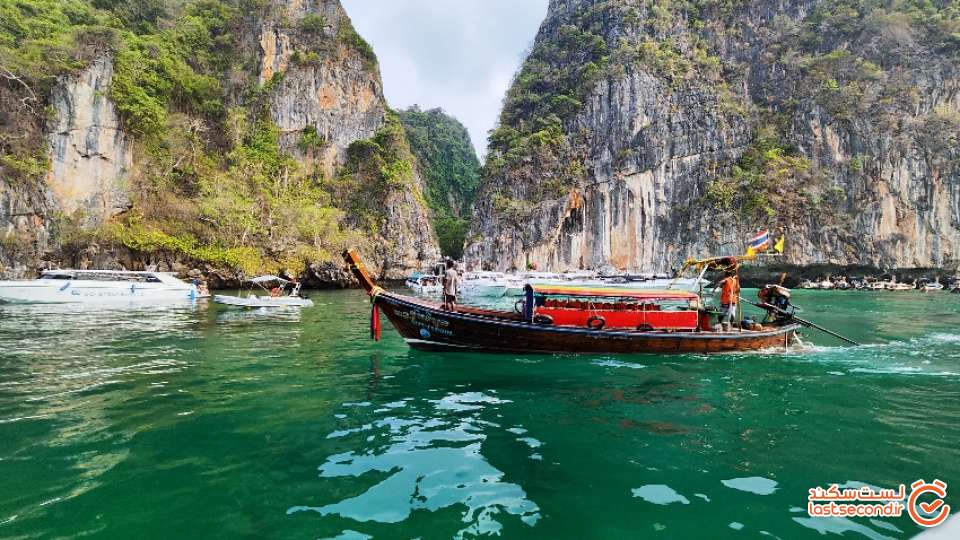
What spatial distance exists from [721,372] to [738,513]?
688 centimetres

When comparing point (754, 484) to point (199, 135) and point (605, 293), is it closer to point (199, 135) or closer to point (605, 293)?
point (605, 293)

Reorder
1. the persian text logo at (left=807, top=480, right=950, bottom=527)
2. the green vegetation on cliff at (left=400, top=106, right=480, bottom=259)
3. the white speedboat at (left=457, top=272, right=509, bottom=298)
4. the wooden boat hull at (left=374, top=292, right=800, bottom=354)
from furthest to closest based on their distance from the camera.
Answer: the green vegetation on cliff at (left=400, top=106, right=480, bottom=259), the white speedboat at (left=457, top=272, right=509, bottom=298), the wooden boat hull at (left=374, top=292, right=800, bottom=354), the persian text logo at (left=807, top=480, right=950, bottom=527)

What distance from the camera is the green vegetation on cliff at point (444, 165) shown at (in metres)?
81.0

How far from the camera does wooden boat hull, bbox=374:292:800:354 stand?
37.3 feet

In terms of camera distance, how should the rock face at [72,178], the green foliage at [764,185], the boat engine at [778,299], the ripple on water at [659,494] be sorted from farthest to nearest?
1. the green foliage at [764,185]
2. the rock face at [72,178]
3. the boat engine at [778,299]
4. the ripple on water at [659,494]

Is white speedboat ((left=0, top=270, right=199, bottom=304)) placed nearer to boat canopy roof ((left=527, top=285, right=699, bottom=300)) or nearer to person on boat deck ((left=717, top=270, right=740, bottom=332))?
boat canopy roof ((left=527, top=285, right=699, bottom=300))

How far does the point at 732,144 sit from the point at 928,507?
63.7 meters

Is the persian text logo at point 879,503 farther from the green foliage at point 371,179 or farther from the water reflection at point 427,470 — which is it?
the green foliage at point 371,179

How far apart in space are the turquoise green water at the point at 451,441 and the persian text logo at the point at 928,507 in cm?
14

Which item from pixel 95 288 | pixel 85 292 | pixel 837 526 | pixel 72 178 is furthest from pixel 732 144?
pixel 72 178

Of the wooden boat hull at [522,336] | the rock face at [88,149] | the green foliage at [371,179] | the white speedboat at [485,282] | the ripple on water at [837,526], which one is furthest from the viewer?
the green foliage at [371,179]

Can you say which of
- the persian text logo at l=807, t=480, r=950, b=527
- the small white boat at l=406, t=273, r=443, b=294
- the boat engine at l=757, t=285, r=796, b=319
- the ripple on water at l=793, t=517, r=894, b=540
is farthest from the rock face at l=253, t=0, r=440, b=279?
the ripple on water at l=793, t=517, r=894, b=540

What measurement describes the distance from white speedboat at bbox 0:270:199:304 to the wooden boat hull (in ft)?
62.8

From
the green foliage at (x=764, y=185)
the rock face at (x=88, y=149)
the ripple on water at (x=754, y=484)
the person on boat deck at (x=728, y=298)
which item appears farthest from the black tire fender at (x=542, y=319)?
the green foliage at (x=764, y=185)
